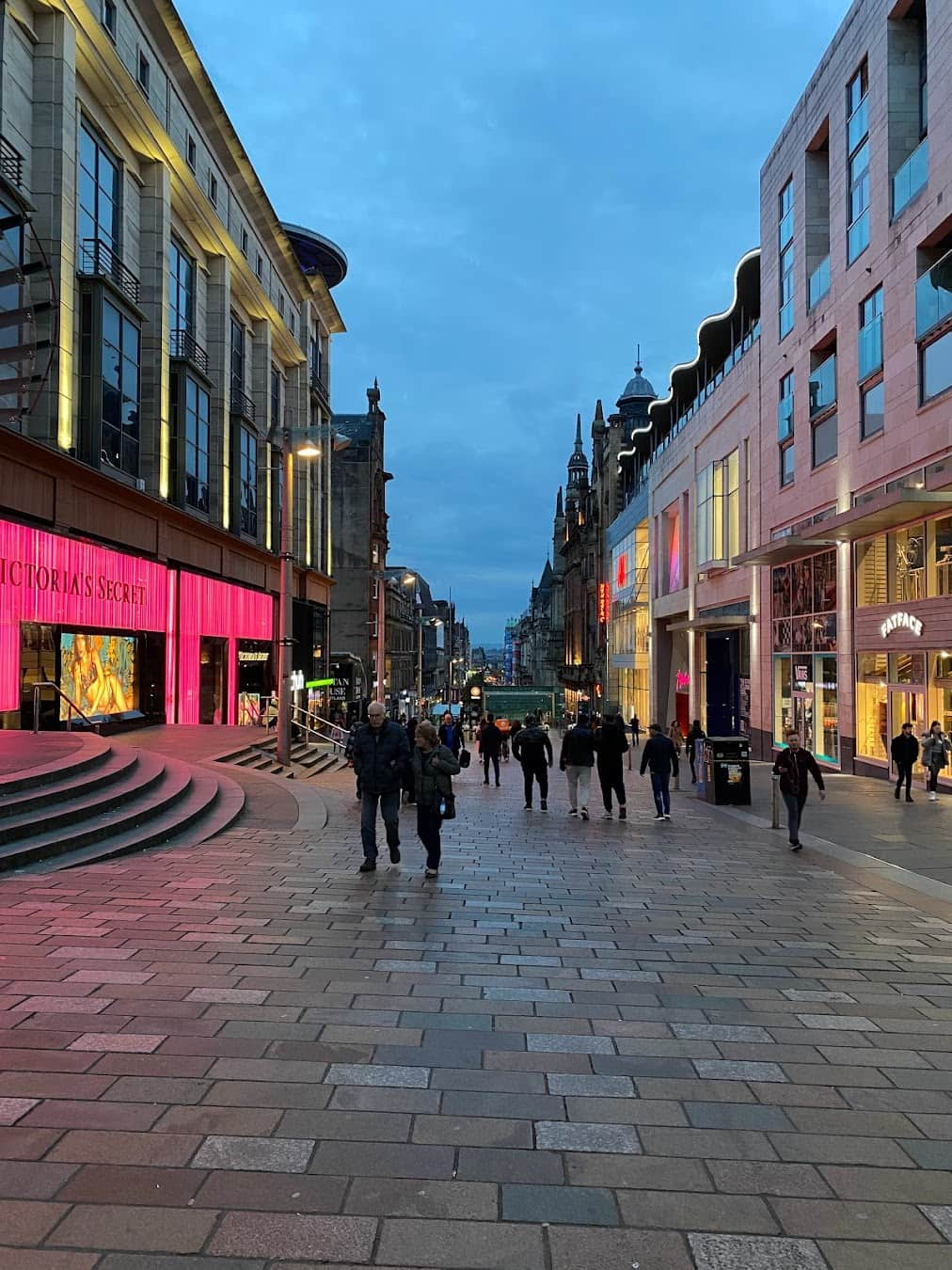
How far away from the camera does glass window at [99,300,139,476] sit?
65.4ft

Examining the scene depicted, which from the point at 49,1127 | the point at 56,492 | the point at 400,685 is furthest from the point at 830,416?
the point at 400,685

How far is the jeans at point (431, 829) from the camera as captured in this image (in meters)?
8.53

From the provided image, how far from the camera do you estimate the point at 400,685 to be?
8819 centimetres

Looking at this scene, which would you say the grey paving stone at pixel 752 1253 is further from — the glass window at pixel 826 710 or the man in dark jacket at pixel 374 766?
the glass window at pixel 826 710

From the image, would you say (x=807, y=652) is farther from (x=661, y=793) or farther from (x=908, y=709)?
(x=661, y=793)

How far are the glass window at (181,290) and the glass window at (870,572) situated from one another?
2073 centimetres

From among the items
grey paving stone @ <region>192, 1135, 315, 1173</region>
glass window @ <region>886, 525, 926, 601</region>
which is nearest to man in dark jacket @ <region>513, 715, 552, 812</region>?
glass window @ <region>886, 525, 926, 601</region>

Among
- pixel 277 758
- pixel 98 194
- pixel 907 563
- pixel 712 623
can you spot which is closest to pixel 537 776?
pixel 277 758

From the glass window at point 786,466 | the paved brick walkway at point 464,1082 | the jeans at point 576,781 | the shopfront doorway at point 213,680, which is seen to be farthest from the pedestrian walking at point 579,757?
the shopfront doorway at point 213,680

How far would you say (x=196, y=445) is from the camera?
89.1 feet

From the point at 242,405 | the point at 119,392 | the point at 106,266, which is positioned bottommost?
the point at 119,392

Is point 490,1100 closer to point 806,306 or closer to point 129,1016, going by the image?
point 129,1016

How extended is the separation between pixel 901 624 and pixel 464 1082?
61.4 feet

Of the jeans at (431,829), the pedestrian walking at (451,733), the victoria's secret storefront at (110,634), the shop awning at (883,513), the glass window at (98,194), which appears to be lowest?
the jeans at (431,829)
